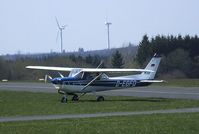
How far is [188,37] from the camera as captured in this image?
104 meters

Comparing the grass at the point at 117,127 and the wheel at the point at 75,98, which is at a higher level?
the grass at the point at 117,127

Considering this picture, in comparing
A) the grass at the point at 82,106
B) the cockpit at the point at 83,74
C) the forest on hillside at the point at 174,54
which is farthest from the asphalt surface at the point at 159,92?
the forest on hillside at the point at 174,54

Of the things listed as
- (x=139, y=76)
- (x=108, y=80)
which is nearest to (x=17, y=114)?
(x=108, y=80)

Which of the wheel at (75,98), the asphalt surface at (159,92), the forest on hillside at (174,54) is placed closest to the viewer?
the wheel at (75,98)

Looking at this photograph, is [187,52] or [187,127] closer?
[187,127]

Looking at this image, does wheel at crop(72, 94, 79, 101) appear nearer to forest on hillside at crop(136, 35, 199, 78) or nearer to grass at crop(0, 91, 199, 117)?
grass at crop(0, 91, 199, 117)

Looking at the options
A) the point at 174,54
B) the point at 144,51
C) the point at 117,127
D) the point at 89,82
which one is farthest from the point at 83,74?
the point at 144,51

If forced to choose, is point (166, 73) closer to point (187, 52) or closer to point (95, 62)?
point (187, 52)

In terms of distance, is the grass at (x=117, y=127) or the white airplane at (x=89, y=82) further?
the white airplane at (x=89, y=82)

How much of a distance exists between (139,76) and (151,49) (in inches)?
A: 2516

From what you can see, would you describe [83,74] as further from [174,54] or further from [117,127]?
[174,54]

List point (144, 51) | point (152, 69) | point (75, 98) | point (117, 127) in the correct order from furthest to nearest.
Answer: point (144, 51) < point (152, 69) < point (75, 98) < point (117, 127)

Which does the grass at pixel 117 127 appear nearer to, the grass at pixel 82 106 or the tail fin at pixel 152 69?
the grass at pixel 82 106

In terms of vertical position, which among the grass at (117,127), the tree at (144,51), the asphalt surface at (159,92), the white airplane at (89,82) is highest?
the tree at (144,51)
